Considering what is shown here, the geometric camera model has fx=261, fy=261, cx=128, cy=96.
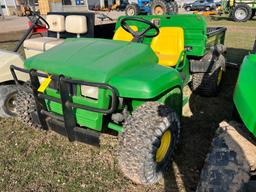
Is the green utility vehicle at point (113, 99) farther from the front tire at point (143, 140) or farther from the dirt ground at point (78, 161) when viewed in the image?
the dirt ground at point (78, 161)

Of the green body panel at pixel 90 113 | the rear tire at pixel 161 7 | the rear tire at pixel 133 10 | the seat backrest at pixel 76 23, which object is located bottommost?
the rear tire at pixel 133 10

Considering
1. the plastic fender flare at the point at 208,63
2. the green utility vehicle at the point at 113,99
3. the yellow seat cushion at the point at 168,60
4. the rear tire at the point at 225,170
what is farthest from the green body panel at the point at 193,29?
the rear tire at the point at 225,170

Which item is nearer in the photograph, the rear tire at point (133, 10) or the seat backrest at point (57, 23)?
the seat backrest at point (57, 23)

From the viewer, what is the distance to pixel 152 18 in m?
4.25

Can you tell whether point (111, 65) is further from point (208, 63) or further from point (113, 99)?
point (208, 63)

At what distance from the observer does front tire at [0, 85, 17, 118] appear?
351 centimetres

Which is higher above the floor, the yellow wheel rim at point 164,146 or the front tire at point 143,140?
the front tire at point 143,140

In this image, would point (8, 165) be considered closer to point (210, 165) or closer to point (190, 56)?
point (210, 165)

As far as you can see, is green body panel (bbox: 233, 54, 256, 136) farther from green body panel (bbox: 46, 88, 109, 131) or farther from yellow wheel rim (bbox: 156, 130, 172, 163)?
green body panel (bbox: 46, 88, 109, 131)

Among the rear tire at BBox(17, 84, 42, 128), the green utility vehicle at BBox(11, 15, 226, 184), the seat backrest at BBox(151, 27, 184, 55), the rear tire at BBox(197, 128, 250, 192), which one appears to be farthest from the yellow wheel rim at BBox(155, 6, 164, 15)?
the rear tire at BBox(197, 128, 250, 192)

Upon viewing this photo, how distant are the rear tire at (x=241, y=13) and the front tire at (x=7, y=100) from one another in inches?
623

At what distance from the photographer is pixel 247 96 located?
6.34 feet

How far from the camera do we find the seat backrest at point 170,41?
149 inches

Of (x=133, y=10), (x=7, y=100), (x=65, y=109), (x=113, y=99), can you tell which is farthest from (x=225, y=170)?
(x=133, y=10)
